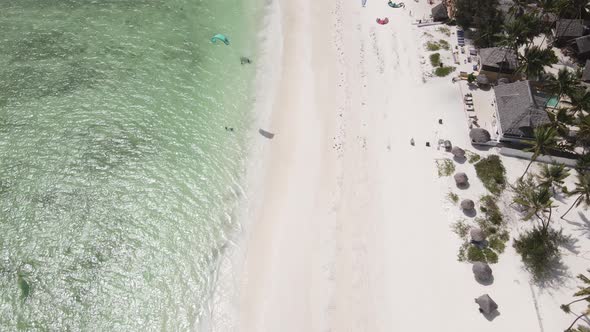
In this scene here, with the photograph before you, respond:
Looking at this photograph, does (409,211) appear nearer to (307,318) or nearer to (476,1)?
(307,318)

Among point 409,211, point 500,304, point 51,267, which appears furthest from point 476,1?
point 51,267

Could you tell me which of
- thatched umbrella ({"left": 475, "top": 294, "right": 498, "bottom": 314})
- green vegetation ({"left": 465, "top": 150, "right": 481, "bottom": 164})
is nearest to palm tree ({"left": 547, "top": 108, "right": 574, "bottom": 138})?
green vegetation ({"left": 465, "top": 150, "right": 481, "bottom": 164})

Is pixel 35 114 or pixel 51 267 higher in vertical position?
pixel 35 114

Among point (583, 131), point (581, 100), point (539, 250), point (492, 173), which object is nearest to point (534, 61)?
point (581, 100)

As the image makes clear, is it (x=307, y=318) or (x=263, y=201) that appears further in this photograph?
(x=263, y=201)

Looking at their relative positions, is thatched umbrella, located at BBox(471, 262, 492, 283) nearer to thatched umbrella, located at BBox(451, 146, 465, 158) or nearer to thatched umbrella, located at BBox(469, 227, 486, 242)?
thatched umbrella, located at BBox(469, 227, 486, 242)

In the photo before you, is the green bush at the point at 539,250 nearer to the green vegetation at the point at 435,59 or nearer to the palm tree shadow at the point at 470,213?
the palm tree shadow at the point at 470,213
